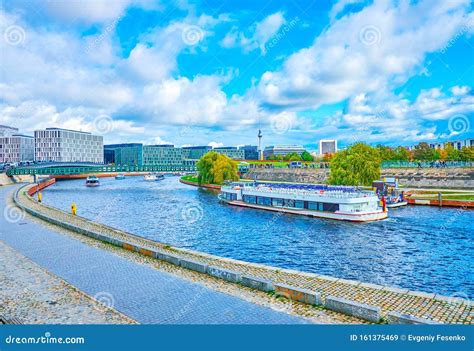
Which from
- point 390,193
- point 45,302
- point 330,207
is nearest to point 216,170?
point 390,193

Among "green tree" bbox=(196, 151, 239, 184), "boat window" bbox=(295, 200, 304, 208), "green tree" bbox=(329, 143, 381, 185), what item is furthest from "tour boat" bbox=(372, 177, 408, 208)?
"green tree" bbox=(196, 151, 239, 184)

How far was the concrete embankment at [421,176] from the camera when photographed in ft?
268

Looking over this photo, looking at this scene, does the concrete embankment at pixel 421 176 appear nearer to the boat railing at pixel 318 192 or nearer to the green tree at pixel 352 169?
the green tree at pixel 352 169

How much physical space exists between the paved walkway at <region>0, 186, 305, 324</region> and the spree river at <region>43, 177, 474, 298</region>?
1111cm

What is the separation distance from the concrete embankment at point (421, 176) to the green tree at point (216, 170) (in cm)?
2578

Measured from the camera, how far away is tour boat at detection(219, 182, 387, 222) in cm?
4967

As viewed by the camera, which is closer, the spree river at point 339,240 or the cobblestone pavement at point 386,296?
the cobblestone pavement at point 386,296

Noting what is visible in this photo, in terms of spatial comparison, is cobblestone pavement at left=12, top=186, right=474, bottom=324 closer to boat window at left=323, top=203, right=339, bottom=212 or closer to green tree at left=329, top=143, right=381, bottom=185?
boat window at left=323, top=203, right=339, bottom=212

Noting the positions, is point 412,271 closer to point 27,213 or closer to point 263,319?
point 263,319

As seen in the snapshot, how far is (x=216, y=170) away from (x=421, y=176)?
178 feet

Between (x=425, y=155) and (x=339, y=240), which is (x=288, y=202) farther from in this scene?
(x=425, y=155)

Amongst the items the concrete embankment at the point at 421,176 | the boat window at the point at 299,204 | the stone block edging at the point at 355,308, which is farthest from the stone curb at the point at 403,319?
the concrete embankment at the point at 421,176

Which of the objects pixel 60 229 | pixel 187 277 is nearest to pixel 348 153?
pixel 60 229

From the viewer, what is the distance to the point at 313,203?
55344 mm
